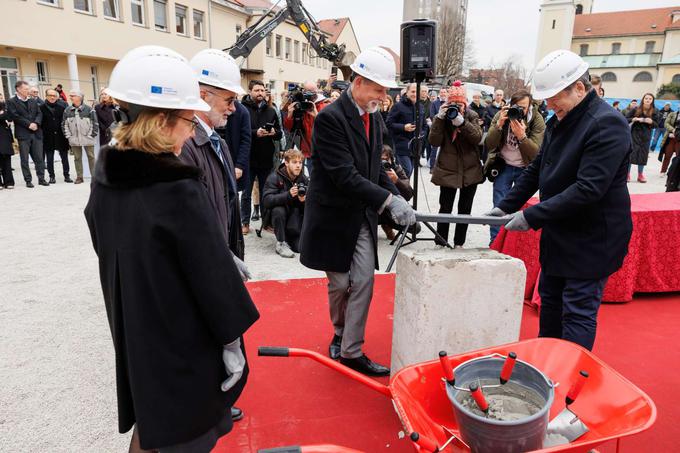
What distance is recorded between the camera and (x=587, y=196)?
2.36 meters

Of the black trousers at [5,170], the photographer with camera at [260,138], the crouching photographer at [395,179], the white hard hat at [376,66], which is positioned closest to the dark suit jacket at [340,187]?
the white hard hat at [376,66]

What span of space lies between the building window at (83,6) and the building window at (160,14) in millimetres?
3694

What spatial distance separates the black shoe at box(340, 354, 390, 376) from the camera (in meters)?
3.09

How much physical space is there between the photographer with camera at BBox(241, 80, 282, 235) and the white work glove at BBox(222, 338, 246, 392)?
4.68 m

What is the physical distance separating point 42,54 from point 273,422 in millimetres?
21021

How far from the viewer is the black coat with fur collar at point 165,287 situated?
139 centimetres

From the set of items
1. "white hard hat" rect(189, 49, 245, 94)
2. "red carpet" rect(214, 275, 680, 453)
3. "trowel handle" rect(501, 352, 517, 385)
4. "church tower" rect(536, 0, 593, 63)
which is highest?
"church tower" rect(536, 0, 593, 63)

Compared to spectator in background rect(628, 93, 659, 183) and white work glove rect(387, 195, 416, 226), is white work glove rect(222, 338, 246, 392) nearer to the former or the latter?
white work glove rect(387, 195, 416, 226)

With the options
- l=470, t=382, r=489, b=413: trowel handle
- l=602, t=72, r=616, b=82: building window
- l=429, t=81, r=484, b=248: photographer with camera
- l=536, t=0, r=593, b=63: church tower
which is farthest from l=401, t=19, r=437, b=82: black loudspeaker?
l=602, t=72, r=616, b=82: building window

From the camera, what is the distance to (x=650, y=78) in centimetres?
6216

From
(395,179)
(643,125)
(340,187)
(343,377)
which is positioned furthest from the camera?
(643,125)

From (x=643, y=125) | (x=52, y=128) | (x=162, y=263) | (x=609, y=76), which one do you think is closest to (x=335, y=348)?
(x=162, y=263)

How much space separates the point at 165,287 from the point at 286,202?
4076 mm

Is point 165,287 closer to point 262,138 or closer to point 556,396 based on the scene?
point 556,396
